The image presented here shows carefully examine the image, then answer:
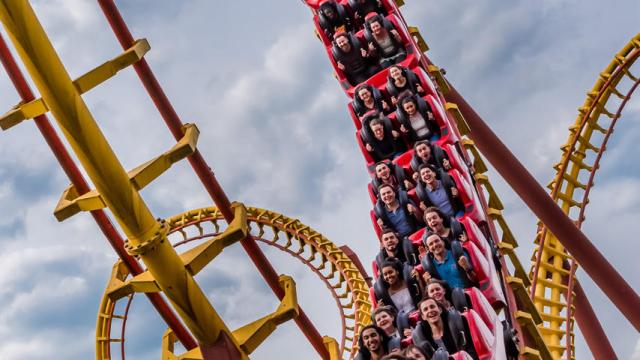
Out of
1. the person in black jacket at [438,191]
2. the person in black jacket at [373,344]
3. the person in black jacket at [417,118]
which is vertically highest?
the person in black jacket at [417,118]

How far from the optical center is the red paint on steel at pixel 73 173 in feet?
12.4

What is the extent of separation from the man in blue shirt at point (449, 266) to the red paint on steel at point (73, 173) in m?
1.87

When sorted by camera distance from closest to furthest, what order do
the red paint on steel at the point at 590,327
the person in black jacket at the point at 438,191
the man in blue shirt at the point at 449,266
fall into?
1. the man in blue shirt at the point at 449,266
2. the person in black jacket at the point at 438,191
3. the red paint on steel at the point at 590,327

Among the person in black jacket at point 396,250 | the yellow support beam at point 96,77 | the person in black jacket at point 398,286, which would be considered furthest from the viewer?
the person in black jacket at point 396,250

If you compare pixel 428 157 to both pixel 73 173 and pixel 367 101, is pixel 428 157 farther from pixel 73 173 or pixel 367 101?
pixel 73 173

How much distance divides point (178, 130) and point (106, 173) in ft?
1.92

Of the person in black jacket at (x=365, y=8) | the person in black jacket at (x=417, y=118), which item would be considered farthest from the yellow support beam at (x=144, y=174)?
the person in black jacket at (x=365, y=8)

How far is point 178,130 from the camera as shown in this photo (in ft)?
12.3

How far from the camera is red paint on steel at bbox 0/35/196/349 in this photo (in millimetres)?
3768

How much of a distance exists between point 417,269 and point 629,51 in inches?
189

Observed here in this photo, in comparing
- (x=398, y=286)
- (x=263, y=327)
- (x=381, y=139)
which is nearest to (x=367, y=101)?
(x=381, y=139)

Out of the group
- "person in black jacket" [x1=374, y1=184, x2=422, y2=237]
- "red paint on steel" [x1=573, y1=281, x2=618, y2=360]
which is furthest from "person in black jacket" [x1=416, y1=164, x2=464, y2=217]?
"red paint on steel" [x1=573, y1=281, x2=618, y2=360]

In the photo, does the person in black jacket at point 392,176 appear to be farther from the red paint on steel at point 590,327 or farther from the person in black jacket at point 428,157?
the red paint on steel at point 590,327

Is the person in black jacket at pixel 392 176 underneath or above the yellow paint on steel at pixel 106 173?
above
